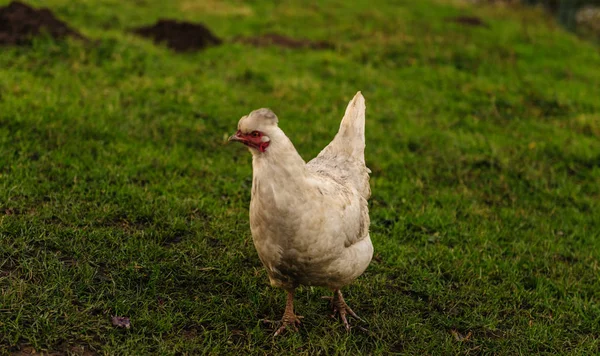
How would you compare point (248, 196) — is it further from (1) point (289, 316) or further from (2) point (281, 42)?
(2) point (281, 42)

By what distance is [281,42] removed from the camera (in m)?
11.1

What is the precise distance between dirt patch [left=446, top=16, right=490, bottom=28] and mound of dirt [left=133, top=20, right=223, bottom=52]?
683cm

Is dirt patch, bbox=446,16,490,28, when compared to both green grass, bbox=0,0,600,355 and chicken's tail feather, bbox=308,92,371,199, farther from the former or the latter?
chicken's tail feather, bbox=308,92,371,199

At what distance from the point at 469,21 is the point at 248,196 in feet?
34.6

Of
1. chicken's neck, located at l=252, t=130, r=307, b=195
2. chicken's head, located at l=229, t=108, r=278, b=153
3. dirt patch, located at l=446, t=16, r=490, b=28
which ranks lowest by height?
chicken's neck, located at l=252, t=130, r=307, b=195

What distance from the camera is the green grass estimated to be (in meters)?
4.04

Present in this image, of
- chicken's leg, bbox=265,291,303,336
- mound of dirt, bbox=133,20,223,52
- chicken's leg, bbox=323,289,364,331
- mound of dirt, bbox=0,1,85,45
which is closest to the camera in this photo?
chicken's leg, bbox=265,291,303,336

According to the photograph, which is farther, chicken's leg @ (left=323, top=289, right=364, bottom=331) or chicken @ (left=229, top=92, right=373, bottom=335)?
chicken's leg @ (left=323, top=289, right=364, bottom=331)

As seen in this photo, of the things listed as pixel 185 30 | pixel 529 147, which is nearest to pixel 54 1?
pixel 185 30

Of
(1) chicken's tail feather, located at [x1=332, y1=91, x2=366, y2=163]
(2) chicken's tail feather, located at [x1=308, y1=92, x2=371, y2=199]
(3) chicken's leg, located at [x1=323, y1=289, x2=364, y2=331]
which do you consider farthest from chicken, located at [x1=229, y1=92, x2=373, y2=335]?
(1) chicken's tail feather, located at [x1=332, y1=91, x2=366, y2=163]

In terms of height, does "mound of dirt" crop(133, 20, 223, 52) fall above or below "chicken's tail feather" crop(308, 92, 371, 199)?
above

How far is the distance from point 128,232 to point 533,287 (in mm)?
3728

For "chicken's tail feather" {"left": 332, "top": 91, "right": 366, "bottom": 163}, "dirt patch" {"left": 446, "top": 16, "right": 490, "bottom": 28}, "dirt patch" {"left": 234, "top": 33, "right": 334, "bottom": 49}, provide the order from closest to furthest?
"chicken's tail feather" {"left": 332, "top": 91, "right": 366, "bottom": 163} → "dirt patch" {"left": 234, "top": 33, "right": 334, "bottom": 49} → "dirt patch" {"left": 446, "top": 16, "right": 490, "bottom": 28}

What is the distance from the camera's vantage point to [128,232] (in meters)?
4.80
